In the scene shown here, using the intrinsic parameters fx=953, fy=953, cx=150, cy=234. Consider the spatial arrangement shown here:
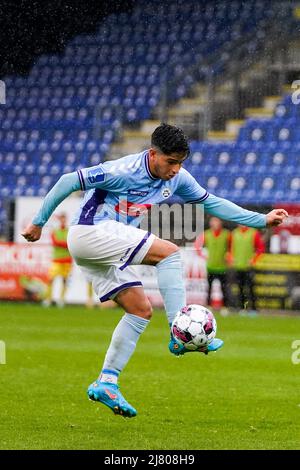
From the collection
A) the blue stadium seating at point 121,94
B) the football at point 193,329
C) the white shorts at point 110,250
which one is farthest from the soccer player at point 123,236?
the blue stadium seating at point 121,94

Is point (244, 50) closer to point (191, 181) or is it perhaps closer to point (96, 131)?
point (96, 131)

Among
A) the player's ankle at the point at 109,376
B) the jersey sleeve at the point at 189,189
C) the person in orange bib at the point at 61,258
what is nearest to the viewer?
the player's ankle at the point at 109,376

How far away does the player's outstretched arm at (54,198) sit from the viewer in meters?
6.11

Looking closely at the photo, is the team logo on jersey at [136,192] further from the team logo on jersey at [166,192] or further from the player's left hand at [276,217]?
the player's left hand at [276,217]

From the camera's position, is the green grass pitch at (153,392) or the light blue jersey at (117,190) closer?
the green grass pitch at (153,392)

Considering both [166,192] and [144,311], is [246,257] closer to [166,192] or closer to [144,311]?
[166,192]

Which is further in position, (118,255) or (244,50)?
(244,50)

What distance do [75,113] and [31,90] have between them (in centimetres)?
155

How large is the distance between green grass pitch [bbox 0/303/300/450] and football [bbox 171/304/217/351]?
604 millimetres

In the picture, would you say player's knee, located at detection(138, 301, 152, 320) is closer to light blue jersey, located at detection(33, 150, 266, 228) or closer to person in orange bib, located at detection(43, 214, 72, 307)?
light blue jersey, located at detection(33, 150, 266, 228)

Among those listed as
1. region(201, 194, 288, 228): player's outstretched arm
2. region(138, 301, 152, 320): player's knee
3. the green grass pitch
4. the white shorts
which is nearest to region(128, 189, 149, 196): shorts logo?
the white shorts

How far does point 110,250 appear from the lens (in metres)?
6.26

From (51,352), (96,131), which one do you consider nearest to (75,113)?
(96,131)

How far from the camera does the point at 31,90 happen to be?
22500 millimetres
